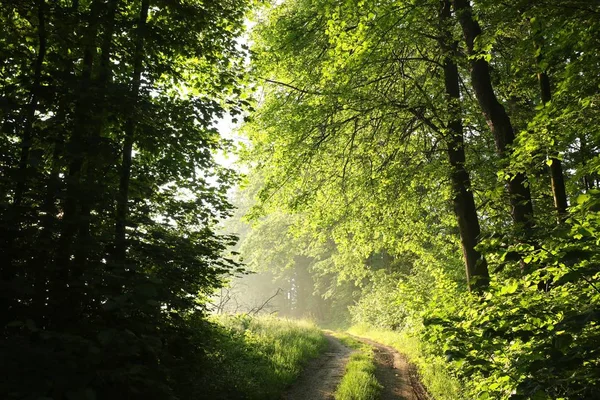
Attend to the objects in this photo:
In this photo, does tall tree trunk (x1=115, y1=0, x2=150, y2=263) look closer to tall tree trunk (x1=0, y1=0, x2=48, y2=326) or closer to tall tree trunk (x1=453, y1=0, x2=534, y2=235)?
tall tree trunk (x1=0, y1=0, x2=48, y2=326)

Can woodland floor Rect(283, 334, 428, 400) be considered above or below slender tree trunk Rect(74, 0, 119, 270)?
below

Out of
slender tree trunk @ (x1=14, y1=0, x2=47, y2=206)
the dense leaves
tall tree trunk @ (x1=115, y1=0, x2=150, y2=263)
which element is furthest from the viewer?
→ the dense leaves

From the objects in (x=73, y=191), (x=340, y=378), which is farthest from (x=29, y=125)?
(x=340, y=378)

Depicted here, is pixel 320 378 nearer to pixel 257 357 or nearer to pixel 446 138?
pixel 257 357

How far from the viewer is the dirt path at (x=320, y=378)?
8453mm

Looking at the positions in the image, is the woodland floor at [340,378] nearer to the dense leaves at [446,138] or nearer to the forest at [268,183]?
the forest at [268,183]

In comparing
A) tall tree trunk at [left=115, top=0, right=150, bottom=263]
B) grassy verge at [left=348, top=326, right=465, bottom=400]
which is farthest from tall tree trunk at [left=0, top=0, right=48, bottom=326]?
grassy verge at [left=348, top=326, right=465, bottom=400]

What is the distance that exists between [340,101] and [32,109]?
6639 mm

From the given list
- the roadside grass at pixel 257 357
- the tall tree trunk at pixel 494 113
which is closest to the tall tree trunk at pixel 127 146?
the roadside grass at pixel 257 357

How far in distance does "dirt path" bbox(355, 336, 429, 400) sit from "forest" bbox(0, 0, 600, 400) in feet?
1.29

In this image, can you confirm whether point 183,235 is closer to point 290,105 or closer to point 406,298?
point 290,105

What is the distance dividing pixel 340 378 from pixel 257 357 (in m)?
2.29

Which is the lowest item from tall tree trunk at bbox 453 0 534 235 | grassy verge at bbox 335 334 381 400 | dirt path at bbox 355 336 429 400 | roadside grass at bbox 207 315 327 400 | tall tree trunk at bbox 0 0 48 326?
dirt path at bbox 355 336 429 400

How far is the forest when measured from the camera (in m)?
3.23
